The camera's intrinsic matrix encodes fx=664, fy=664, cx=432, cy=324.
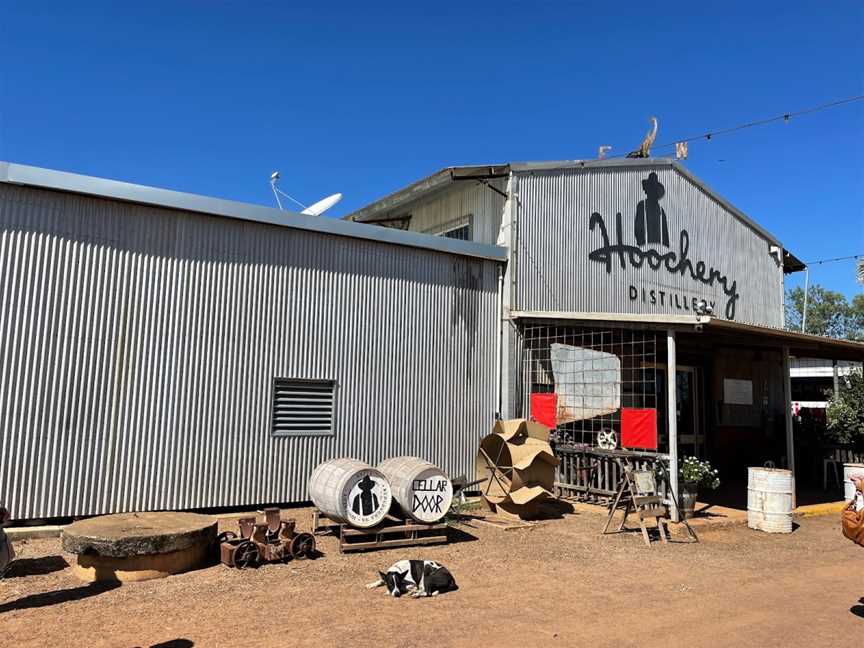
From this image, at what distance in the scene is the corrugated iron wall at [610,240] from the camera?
1287cm

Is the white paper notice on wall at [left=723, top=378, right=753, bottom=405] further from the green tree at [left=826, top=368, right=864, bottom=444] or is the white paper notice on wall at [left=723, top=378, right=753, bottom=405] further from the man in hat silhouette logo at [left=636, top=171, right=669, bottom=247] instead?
the man in hat silhouette logo at [left=636, top=171, right=669, bottom=247]

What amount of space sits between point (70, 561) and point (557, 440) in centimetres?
775

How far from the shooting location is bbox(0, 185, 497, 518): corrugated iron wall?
838cm

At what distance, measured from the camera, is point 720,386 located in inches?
610

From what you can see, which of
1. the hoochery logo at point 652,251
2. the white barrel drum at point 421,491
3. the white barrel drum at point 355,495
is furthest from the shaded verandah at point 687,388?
the white barrel drum at point 355,495

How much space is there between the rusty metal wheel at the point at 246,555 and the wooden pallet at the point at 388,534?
1.09 meters

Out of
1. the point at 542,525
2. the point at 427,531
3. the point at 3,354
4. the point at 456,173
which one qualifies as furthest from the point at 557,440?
the point at 3,354

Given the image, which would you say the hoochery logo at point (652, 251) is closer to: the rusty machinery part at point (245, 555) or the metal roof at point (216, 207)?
the metal roof at point (216, 207)

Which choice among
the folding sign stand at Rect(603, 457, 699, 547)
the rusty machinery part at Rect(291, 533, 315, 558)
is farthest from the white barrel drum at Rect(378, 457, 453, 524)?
the folding sign stand at Rect(603, 457, 699, 547)

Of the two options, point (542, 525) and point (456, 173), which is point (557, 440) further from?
point (456, 173)

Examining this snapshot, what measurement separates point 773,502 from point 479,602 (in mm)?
5973

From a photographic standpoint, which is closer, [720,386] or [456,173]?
[456,173]

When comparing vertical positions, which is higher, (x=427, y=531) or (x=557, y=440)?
(x=557, y=440)

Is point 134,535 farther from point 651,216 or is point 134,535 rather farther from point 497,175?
→ point 651,216
